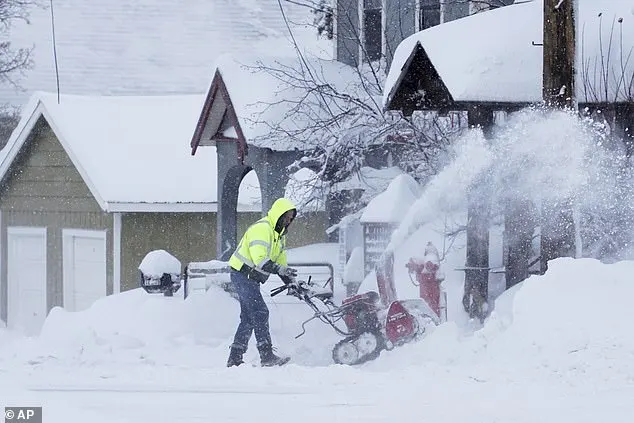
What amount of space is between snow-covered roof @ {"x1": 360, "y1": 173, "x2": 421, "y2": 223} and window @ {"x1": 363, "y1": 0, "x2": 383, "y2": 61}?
17.0 ft

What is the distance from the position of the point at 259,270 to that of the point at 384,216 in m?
3.23

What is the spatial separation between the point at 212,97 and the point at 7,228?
7973 mm

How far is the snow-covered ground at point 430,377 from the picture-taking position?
8.23 m

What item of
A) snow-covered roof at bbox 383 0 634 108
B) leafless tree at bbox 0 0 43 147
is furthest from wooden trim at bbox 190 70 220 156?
leafless tree at bbox 0 0 43 147

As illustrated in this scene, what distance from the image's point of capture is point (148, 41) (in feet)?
104

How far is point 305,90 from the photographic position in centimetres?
1711

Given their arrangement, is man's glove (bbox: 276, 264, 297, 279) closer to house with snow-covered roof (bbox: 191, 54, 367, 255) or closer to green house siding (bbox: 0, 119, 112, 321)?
house with snow-covered roof (bbox: 191, 54, 367, 255)

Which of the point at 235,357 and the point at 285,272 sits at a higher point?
the point at 285,272

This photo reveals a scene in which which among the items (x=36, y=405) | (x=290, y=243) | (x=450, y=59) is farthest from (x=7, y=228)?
(x=36, y=405)

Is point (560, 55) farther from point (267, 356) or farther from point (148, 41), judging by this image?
point (148, 41)

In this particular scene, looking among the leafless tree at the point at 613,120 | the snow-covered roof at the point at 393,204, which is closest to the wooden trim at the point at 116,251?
the snow-covered roof at the point at 393,204

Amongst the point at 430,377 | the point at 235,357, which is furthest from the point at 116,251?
the point at 430,377

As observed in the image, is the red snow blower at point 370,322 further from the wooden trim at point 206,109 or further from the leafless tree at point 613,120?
the wooden trim at point 206,109

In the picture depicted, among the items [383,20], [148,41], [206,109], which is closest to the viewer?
[206,109]
